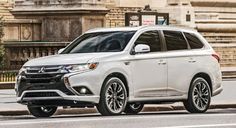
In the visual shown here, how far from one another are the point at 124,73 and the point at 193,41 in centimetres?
233

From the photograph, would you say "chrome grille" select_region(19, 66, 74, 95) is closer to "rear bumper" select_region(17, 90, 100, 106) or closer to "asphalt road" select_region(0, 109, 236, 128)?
"rear bumper" select_region(17, 90, 100, 106)

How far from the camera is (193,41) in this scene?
19.7 m

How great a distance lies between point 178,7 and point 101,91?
125 feet

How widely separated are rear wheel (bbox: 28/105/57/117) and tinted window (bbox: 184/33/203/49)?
2971 millimetres

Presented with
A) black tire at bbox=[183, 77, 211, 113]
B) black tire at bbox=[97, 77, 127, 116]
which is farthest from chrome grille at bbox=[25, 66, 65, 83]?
black tire at bbox=[183, 77, 211, 113]

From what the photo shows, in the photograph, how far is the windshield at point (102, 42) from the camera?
59.8 ft

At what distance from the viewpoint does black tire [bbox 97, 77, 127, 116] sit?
17406mm

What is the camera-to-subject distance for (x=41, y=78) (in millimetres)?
17312

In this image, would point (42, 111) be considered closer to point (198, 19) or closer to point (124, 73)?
point (124, 73)

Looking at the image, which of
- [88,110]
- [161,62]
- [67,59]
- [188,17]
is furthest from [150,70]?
[188,17]

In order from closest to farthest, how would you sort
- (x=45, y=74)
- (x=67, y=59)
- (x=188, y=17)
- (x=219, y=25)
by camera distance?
(x=45, y=74)
(x=67, y=59)
(x=188, y=17)
(x=219, y=25)

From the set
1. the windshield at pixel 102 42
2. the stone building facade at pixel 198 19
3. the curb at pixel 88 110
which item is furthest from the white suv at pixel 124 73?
the stone building facade at pixel 198 19

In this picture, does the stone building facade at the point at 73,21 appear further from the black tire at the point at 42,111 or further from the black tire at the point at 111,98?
the black tire at the point at 111,98

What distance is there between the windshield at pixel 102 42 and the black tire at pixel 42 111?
1064mm
